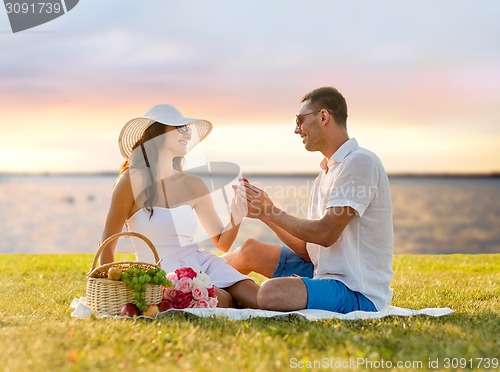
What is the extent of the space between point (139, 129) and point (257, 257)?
5.34 ft

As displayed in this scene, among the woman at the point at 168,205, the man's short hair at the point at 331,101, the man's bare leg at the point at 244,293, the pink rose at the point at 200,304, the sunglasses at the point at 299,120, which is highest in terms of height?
the man's short hair at the point at 331,101

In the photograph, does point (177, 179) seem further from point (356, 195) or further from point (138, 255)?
point (356, 195)

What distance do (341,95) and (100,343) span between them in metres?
2.85

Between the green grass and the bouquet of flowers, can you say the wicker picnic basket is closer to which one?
the bouquet of flowers

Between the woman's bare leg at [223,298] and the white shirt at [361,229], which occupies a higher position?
the white shirt at [361,229]

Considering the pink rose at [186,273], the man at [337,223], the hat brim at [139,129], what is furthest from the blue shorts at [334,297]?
the hat brim at [139,129]

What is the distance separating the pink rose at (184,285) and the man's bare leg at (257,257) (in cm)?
107

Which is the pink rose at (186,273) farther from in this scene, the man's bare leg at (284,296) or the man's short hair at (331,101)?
the man's short hair at (331,101)

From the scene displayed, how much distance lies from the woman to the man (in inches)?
16.0

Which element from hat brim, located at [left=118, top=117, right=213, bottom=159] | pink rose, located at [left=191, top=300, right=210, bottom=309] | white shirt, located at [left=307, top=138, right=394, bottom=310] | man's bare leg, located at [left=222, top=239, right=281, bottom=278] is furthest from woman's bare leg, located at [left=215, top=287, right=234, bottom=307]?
hat brim, located at [left=118, top=117, right=213, bottom=159]

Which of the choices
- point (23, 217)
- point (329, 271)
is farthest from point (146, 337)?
point (23, 217)

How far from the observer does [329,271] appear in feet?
17.6

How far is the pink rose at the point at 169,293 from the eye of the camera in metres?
5.23

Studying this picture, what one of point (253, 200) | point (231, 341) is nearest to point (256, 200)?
point (253, 200)
